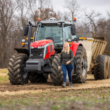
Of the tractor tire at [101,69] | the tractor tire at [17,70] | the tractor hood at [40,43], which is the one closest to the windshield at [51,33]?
the tractor hood at [40,43]

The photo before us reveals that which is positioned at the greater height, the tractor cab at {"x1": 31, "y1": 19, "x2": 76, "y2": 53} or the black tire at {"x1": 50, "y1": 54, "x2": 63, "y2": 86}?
the tractor cab at {"x1": 31, "y1": 19, "x2": 76, "y2": 53}

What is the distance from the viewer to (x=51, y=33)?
393 inches

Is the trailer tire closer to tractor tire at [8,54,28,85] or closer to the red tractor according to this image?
the red tractor

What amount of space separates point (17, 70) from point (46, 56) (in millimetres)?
1269

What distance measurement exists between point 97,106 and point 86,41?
28.7 feet

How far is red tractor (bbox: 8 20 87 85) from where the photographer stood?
8836 millimetres

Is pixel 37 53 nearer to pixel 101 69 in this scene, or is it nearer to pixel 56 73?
pixel 56 73

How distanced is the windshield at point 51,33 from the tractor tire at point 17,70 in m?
1.29

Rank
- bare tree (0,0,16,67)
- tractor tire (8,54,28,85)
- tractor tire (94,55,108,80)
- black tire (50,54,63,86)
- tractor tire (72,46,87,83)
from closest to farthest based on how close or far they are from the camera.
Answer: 1. black tire (50,54,63,86)
2. tractor tire (8,54,28,85)
3. tractor tire (72,46,87,83)
4. tractor tire (94,55,108,80)
5. bare tree (0,0,16,67)

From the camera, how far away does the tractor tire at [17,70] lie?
9.20 m

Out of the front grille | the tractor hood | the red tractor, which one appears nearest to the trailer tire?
the red tractor

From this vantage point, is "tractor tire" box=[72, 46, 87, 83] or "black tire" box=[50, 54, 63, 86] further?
"tractor tire" box=[72, 46, 87, 83]

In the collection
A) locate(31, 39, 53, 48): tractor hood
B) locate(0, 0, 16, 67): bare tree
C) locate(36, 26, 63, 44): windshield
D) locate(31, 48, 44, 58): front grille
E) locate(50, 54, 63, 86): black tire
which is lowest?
locate(50, 54, 63, 86): black tire

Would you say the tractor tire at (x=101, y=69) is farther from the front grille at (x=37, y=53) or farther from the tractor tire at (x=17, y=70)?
the tractor tire at (x=17, y=70)
